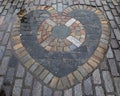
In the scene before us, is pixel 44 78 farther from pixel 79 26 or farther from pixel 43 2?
pixel 43 2

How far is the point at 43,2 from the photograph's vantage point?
223 inches

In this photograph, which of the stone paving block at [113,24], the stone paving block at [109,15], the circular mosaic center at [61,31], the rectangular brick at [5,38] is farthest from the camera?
the stone paving block at [109,15]

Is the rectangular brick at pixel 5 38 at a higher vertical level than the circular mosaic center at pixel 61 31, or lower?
higher

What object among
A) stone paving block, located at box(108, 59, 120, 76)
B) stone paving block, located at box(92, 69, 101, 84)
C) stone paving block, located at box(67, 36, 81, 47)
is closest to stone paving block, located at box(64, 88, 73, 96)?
stone paving block, located at box(92, 69, 101, 84)

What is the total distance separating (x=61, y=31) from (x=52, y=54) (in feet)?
2.43

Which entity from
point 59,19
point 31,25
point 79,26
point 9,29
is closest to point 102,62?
point 79,26

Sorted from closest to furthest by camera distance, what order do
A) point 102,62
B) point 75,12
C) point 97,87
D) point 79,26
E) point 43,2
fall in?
point 97,87 → point 102,62 → point 79,26 → point 75,12 → point 43,2

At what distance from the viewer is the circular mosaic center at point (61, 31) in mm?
4738

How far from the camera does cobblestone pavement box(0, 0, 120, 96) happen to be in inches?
148

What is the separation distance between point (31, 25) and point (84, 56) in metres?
1.57

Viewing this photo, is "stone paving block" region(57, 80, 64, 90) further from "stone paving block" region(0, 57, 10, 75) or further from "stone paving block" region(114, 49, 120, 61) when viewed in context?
"stone paving block" region(114, 49, 120, 61)

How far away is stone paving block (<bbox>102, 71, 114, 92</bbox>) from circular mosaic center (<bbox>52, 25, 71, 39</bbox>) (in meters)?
1.31

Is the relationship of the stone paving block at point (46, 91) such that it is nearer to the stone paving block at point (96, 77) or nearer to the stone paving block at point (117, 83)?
the stone paving block at point (96, 77)

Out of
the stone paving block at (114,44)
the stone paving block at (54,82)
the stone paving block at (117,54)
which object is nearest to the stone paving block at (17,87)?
the stone paving block at (54,82)
